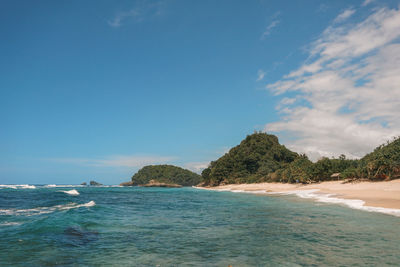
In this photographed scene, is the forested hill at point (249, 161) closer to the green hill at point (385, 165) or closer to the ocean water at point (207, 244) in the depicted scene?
the green hill at point (385, 165)

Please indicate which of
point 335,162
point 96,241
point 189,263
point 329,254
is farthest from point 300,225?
point 335,162

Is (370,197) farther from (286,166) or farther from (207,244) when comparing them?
(286,166)

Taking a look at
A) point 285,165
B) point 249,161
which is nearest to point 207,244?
point 285,165

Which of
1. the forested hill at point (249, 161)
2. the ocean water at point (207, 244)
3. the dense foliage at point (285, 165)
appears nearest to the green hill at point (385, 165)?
the dense foliage at point (285, 165)

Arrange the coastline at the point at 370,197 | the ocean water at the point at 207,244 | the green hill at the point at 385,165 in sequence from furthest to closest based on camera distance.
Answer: the green hill at the point at 385,165 < the coastline at the point at 370,197 < the ocean water at the point at 207,244

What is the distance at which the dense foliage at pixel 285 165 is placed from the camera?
39.0 metres

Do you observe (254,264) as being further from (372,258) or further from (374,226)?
(374,226)

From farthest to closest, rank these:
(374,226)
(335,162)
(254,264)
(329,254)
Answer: (335,162)
(374,226)
(329,254)
(254,264)

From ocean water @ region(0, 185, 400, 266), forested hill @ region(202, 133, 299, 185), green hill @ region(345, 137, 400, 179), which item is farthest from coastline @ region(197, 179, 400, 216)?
forested hill @ region(202, 133, 299, 185)

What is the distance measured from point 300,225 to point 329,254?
19.9 ft

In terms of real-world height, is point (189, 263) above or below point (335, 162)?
below

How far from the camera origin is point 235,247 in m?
10.3

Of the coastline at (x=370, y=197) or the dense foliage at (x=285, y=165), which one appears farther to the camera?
the dense foliage at (x=285, y=165)

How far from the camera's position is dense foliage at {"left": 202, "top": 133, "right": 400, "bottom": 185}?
39.0 meters
